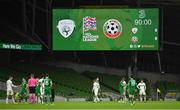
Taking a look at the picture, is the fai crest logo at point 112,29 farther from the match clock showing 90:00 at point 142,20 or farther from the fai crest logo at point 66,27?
the fai crest logo at point 66,27

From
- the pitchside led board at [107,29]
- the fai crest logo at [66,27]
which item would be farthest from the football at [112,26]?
the fai crest logo at [66,27]

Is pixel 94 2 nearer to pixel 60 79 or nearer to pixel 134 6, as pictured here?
pixel 134 6

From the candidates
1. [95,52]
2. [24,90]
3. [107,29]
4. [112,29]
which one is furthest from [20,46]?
[24,90]

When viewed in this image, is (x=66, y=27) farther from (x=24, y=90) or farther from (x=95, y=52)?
(x=24, y=90)

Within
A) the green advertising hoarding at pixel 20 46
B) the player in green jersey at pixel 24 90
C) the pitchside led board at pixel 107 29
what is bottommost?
the player in green jersey at pixel 24 90

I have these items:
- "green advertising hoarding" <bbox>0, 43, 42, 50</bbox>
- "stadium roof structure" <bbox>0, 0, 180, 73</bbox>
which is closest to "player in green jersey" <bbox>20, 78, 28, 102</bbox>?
"green advertising hoarding" <bbox>0, 43, 42, 50</bbox>

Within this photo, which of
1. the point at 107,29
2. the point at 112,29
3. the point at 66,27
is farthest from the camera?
the point at 107,29

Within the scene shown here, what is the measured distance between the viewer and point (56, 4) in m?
64.7

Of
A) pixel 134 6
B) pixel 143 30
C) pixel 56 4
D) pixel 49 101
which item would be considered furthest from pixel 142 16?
pixel 49 101

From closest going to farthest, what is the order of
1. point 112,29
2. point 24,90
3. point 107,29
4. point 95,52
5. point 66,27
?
point 24,90 → point 66,27 → point 112,29 → point 107,29 → point 95,52

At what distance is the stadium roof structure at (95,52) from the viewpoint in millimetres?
63812

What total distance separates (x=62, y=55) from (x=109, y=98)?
11131mm

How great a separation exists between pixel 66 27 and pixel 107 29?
3756 millimetres

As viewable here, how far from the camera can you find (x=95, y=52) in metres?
67.3
